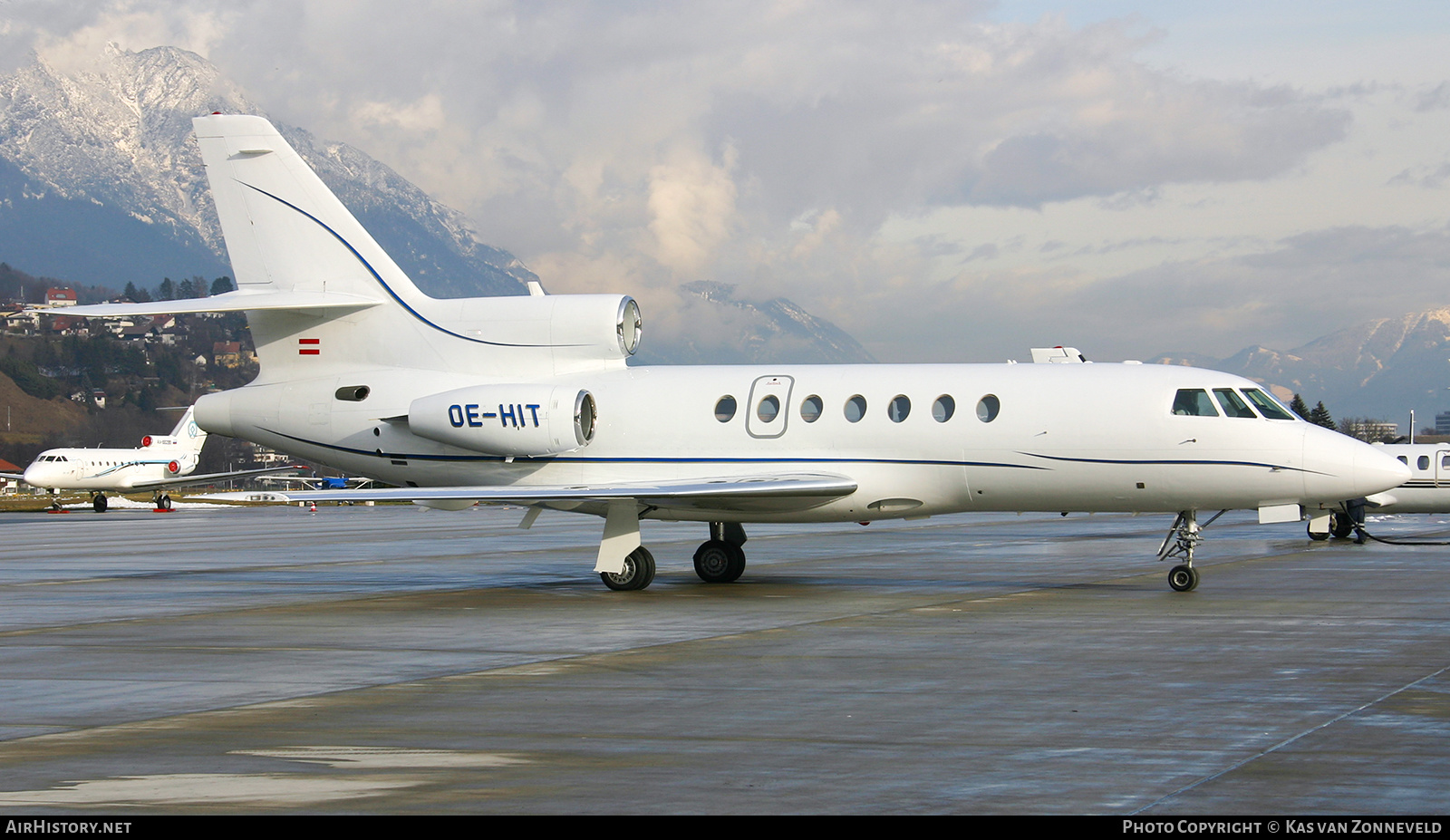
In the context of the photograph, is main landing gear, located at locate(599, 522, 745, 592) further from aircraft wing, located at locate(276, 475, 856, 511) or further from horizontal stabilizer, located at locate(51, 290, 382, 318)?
horizontal stabilizer, located at locate(51, 290, 382, 318)

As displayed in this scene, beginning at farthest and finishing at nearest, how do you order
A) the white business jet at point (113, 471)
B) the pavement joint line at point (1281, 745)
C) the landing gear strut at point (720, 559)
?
the white business jet at point (113, 471), the landing gear strut at point (720, 559), the pavement joint line at point (1281, 745)

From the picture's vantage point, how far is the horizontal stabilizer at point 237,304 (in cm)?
1905

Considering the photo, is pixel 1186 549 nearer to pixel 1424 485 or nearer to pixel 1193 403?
pixel 1193 403

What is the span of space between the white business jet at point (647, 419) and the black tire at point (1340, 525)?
14.6 metres

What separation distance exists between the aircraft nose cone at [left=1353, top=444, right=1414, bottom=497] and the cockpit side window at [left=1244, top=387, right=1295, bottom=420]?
3.58ft

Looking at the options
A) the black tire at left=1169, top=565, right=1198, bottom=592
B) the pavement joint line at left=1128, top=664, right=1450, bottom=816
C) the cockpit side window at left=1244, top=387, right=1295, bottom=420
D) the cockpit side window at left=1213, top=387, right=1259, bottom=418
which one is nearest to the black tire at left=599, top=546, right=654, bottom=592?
the black tire at left=1169, top=565, right=1198, bottom=592

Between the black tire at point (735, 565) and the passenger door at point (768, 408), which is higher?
the passenger door at point (768, 408)

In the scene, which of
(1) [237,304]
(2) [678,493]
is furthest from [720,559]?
(1) [237,304]

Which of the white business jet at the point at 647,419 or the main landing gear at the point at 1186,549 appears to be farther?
the main landing gear at the point at 1186,549

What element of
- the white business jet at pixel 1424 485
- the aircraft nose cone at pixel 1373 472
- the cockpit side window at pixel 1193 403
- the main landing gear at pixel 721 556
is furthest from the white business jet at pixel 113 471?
the aircraft nose cone at pixel 1373 472

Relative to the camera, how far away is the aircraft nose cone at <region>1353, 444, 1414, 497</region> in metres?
18.4

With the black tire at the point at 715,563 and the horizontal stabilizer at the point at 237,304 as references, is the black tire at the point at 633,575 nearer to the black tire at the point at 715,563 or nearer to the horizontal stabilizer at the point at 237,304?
the black tire at the point at 715,563

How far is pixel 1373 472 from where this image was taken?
60.5 ft

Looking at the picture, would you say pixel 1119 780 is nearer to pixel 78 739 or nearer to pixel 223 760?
pixel 223 760
